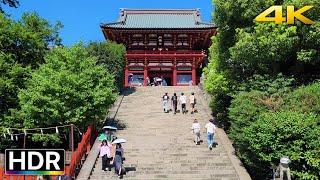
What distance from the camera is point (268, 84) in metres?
19.6

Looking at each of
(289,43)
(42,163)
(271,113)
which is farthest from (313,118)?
(42,163)

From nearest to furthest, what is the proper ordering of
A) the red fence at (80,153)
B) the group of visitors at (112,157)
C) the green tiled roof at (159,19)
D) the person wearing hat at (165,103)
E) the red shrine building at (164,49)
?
1. the red fence at (80,153)
2. the group of visitors at (112,157)
3. the person wearing hat at (165,103)
4. the red shrine building at (164,49)
5. the green tiled roof at (159,19)

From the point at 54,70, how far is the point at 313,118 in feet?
36.0

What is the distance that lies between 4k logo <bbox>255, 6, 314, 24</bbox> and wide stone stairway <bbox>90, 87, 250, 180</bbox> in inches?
200

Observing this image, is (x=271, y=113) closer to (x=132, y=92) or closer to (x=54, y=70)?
(x=54, y=70)

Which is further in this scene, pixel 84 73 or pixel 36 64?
pixel 36 64

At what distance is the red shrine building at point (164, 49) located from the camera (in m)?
45.7

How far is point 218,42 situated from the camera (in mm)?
23219

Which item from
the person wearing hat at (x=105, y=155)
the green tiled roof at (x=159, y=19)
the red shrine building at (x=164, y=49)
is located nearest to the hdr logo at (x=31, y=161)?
the person wearing hat at (x=105, y=155)

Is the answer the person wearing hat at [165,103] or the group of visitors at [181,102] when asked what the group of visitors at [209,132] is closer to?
the group of visitors at [181,102]

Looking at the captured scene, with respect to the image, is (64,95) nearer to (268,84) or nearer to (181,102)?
(268,84)

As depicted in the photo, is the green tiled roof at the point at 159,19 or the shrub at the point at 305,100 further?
the green tiled roof at the point at 159,19

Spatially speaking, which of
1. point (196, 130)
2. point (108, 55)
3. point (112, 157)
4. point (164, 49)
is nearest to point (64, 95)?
point (112, 157)

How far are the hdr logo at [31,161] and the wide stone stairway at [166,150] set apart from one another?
12868mm
